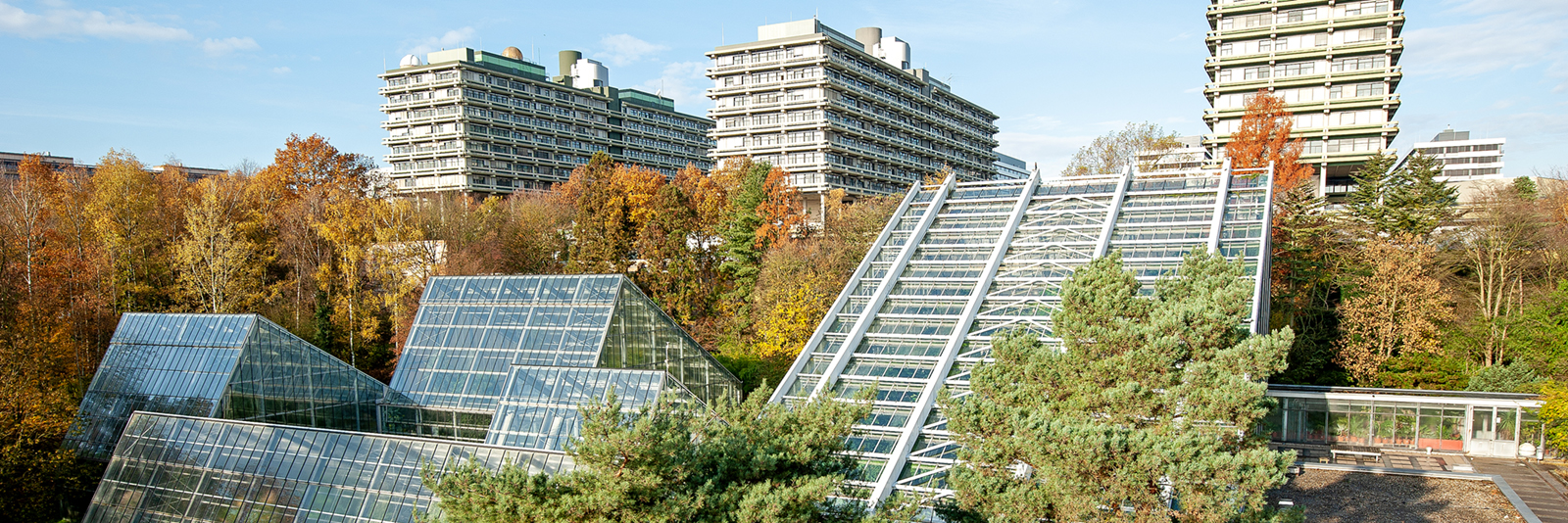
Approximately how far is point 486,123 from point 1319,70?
77.7m

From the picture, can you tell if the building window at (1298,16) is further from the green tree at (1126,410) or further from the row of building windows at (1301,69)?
the green tree at (1126,410)

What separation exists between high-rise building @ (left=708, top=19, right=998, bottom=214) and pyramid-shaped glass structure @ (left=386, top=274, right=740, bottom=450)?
41658 millimetres

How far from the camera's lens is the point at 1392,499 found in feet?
88.5

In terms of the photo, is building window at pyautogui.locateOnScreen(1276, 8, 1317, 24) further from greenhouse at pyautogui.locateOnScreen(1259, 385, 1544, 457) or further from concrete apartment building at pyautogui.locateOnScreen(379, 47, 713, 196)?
concrete apartment building at pyautogui.locateOnScreen(379, 47, 713, 196)

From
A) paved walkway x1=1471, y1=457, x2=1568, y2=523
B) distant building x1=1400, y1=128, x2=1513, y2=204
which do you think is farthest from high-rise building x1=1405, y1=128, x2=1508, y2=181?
paved walkway x1=1471, y1=457, x2=1568, y2=523

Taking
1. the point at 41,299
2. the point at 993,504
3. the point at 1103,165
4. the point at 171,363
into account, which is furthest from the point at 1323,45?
the point at 41,299

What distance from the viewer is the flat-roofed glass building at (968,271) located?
28.8 meters

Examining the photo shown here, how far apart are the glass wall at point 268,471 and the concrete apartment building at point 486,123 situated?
6177cm

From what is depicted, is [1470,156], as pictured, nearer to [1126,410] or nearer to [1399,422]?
[1399,422]

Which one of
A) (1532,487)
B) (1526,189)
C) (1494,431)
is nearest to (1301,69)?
(1526,189)

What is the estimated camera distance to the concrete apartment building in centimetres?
9012

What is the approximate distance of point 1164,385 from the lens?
16922 millimetres

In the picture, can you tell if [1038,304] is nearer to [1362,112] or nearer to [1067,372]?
[1067,372]

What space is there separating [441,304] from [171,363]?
33.4 feet
